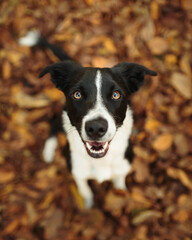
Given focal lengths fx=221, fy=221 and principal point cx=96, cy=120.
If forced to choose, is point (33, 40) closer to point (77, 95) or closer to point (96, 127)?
point (77, 95)

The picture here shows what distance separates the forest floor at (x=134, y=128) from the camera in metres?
2.84

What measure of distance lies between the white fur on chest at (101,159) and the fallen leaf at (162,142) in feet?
2.21

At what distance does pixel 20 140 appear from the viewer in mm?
3441

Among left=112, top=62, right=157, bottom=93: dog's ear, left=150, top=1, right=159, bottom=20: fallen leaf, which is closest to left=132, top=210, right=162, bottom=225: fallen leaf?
left=112, top=62, right=157, bottom=93: dog's ear

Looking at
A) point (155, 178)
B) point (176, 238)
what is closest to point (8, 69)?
point (155, 178)

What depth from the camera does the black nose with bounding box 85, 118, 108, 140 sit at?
1932 millimetres

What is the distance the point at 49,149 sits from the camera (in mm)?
3367

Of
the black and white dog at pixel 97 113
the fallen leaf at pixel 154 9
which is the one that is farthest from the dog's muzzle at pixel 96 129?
the fallen leaf at pixel 154 9

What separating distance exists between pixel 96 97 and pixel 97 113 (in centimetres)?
20

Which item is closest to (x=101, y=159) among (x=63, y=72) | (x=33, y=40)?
(x=63, y=72)

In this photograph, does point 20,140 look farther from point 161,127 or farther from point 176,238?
point 176,238

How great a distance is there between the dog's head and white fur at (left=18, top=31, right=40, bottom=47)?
4.97 feet

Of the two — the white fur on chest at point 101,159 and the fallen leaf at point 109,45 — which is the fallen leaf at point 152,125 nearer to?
the white fur on chest at point 101,159

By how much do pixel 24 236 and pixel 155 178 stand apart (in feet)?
6.20
